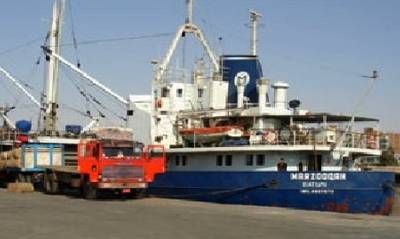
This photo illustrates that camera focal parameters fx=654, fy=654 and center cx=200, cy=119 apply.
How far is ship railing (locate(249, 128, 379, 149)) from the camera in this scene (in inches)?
1060

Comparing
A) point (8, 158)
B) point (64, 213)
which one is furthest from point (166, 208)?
point (8, 158)

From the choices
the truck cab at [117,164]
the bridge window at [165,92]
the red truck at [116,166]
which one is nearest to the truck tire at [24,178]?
the red truck at [116,166]

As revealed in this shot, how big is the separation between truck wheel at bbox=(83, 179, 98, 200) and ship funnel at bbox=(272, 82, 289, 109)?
29.7 feet

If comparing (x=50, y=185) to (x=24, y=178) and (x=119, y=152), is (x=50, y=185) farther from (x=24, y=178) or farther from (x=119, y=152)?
(x=119, y=152)

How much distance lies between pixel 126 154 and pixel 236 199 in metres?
5.10

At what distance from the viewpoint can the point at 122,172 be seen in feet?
90.7

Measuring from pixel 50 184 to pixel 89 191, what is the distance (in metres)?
4.62

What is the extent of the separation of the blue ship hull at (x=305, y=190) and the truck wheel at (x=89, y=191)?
456 cm

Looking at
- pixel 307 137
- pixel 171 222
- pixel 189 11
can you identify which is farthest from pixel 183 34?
pixel 171 222

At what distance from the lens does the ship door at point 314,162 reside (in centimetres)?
2745

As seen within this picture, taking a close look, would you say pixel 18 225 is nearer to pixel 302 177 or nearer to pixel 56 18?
pixel 302 177

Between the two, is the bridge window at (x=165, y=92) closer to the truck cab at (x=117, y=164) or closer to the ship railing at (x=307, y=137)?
the truck cab at (x=117, y=164)

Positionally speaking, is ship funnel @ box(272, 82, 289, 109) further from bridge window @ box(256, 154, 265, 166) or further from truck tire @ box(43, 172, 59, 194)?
truck tire @ box(43, 172, 59, 194)

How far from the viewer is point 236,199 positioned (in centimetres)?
2806
